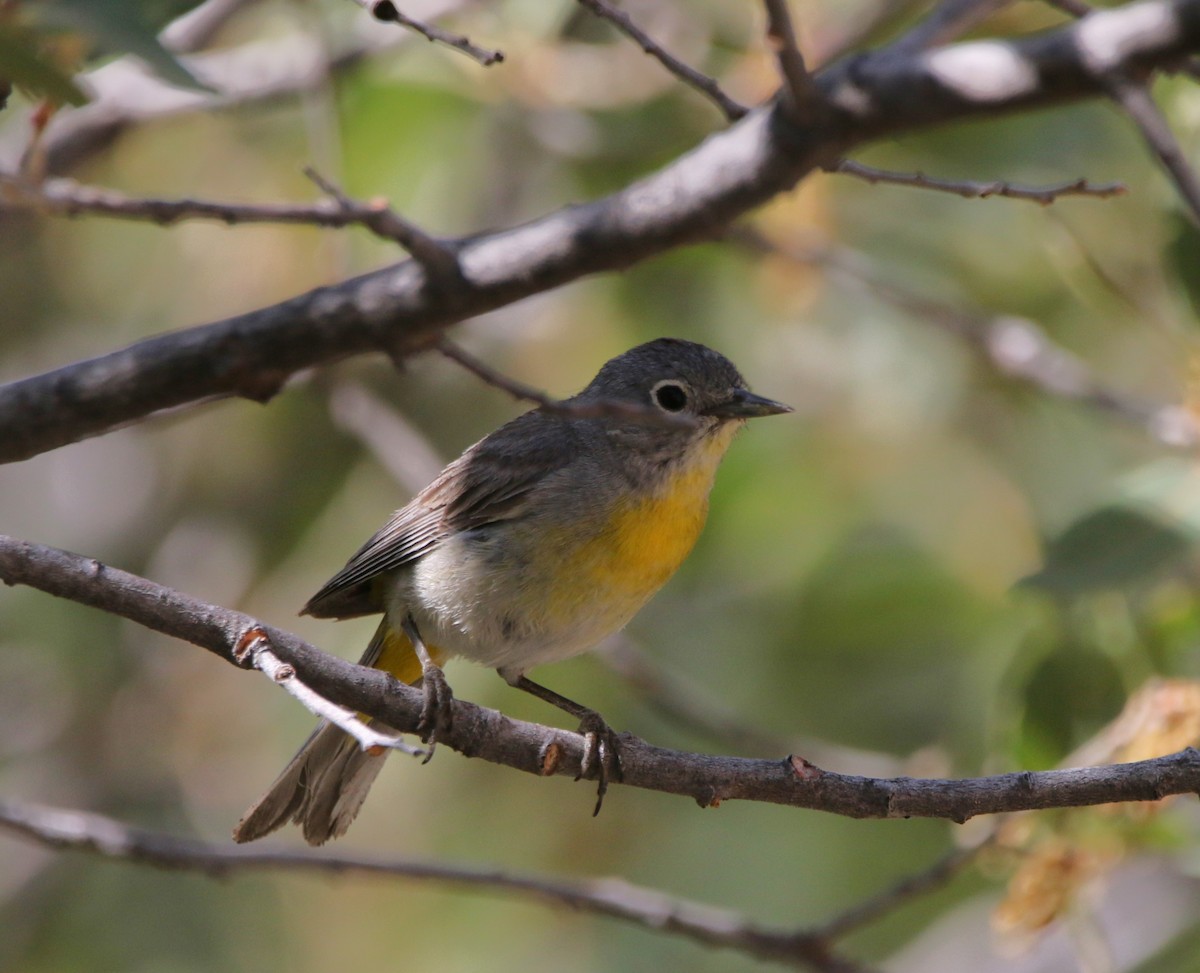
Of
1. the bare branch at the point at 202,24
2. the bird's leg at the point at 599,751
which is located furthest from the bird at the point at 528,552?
the bare branch at the point at 202,24

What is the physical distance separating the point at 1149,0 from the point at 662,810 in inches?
201

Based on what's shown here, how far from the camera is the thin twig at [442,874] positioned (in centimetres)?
421

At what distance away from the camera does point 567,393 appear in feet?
23.2

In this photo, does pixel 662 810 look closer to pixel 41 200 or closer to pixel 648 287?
pixel 648 287

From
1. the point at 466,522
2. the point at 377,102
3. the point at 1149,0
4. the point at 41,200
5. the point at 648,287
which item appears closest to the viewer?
the point at 1149,0

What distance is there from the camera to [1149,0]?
254 centimetres

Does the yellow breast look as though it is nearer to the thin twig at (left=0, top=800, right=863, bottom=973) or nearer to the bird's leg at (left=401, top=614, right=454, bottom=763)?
the thin twig at (left=0, top=800, right=863, bottom=973)

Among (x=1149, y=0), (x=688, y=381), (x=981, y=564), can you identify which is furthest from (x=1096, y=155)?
(x=1149, y=0)

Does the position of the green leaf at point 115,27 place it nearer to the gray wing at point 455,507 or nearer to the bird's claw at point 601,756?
the bird's claw at point 601,756

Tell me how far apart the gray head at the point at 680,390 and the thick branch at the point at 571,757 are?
1.36 meters

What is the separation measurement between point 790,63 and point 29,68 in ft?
4.26

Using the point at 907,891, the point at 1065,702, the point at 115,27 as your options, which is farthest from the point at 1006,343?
the point at 115,27

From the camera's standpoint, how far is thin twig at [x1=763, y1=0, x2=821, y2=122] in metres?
2.51

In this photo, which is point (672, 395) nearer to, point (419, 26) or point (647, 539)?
point (647, 539)
